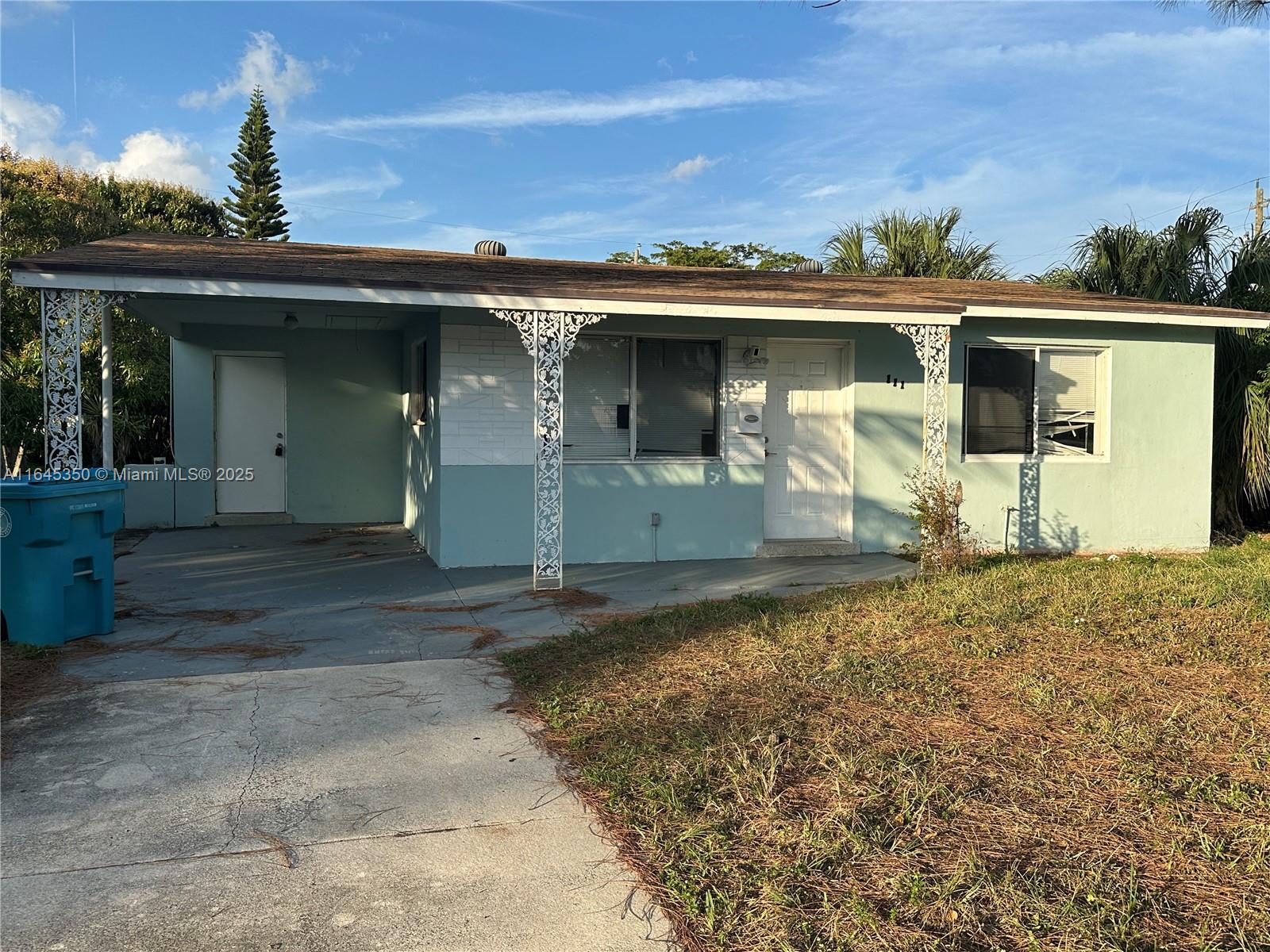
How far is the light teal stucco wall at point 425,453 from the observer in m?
9.72

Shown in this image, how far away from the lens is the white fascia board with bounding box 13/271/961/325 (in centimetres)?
733

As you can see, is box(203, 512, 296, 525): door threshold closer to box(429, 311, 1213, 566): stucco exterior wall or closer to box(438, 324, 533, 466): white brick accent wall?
→ box(429, 311, 1213, 566): stucco exterior wall

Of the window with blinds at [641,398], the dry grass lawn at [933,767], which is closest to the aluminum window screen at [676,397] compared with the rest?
the window with blinds at [641,398]

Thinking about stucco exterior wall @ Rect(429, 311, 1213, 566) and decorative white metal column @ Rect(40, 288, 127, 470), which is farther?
stucco exterior wall @ Rect(429, 311, 1213, 566)

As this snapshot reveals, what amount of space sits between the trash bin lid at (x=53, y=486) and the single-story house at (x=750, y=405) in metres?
1.93

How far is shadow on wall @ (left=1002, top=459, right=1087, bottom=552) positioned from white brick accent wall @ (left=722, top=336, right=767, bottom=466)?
3080mm

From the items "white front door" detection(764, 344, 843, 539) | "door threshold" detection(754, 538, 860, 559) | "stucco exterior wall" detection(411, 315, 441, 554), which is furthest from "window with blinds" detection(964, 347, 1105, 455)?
"stucco exterior wall" detection(411, 315, 441, 554)

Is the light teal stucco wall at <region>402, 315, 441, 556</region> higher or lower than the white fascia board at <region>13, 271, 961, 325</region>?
lower

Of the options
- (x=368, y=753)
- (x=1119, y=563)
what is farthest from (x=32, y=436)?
(x=1119, y=563)

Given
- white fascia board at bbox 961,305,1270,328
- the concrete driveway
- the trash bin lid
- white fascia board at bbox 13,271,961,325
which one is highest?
white fascia board at bbox 961,305,1270,328

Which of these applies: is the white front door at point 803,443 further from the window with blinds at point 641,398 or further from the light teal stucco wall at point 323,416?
the light teal stucco wall at point 323,416

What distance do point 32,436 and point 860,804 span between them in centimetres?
1323

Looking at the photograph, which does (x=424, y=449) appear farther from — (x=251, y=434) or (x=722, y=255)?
(x=722, y=255)

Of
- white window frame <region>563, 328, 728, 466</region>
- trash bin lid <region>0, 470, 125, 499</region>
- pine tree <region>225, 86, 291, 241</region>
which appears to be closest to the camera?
trash bin lid <region>0, 470, 125, 499</region>
